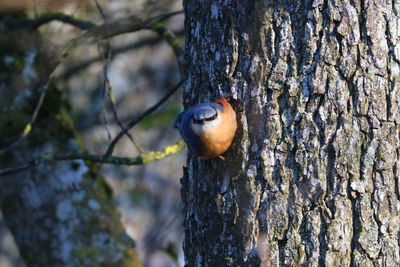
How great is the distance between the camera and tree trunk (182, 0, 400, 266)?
4.73 feet

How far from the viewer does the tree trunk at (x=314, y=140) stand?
144cm

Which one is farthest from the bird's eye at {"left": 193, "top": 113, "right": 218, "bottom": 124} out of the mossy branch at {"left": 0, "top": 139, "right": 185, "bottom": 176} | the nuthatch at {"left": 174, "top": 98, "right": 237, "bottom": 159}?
the mossy branch at {"left": 0, "top": 139, "right": 185, "bottom": 176}

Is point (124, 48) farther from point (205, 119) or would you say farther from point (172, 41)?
point (205, 119)

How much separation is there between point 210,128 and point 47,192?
1573mm

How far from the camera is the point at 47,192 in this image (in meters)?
2.76

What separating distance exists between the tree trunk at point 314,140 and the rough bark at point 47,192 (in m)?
1.25

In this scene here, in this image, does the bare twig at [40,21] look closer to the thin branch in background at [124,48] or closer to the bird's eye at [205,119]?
the thin branch in background at [124,48]

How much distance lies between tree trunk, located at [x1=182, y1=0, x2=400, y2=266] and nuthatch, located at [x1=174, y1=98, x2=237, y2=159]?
Result: 54 mm

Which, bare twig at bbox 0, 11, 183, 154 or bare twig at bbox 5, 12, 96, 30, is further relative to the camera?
bare twig at bbox 5, 12, 96, 30

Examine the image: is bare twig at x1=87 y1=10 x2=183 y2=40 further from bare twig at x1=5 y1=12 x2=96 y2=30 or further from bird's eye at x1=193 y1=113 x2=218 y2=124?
bird's eye at x1=193 y1=113 x2=218 y2=124

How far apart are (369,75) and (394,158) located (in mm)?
277

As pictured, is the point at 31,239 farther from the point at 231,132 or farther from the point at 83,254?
the point at 231,132

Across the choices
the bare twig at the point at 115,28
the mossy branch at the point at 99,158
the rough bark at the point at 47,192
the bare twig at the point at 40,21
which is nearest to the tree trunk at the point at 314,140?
the mossy branch at the point at 99,158

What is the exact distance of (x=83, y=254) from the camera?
265 cm
